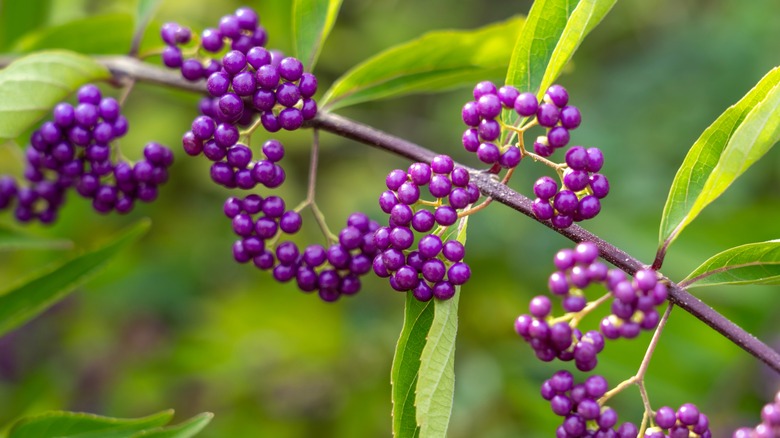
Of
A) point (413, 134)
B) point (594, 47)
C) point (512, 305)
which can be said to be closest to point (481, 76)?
point (512, 305)

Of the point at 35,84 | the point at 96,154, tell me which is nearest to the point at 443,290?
the point at 96,154

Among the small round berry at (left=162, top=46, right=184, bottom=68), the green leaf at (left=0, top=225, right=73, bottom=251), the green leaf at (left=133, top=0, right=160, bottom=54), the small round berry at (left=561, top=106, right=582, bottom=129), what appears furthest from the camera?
the green leaf at (left=133, top=0, right=160, bottom=54)

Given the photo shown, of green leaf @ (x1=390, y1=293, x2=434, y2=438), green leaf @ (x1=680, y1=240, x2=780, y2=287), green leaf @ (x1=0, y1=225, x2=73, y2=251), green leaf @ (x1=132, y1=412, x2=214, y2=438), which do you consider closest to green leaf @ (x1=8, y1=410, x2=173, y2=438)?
green leaf @ (x1=132, y1=412, x2=214, y2=438)

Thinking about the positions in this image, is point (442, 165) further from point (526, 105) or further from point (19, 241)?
point (19, 241)

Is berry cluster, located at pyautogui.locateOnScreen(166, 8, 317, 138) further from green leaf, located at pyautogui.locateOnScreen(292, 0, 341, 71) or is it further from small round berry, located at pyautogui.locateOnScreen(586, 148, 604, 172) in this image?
small round berry, located at pyautogui.locateOnScreen(586, 148, 604, 172)

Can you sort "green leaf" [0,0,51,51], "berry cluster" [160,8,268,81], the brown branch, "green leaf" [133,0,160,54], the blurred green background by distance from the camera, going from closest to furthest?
the brown branch < "berry cluster" [160,8,268,81] < "green leaf" [133,0,160,54] < "green leaf" [0,0,51,51] < the blurred green background

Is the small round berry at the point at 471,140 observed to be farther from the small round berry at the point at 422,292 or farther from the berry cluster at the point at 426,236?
the small round berry at the point at 422,292

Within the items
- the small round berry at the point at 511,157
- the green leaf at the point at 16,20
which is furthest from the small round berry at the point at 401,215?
the green leaf at the point at 16,20

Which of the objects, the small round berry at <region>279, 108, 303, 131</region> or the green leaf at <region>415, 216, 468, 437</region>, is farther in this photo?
the small round berry at <region>279, 108, 303, 131</region>
